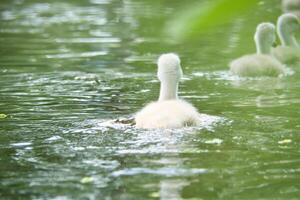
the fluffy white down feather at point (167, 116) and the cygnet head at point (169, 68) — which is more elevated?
the cygnet head at point (169, 68)

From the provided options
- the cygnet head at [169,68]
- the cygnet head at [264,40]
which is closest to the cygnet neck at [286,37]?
the cygnet head at [264,40]

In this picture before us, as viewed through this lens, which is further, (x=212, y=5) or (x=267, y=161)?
(x=267, y=161)

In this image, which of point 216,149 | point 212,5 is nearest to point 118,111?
point 216,149

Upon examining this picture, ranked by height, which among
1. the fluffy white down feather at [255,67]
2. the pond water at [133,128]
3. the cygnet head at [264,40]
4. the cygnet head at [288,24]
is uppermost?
the cygnet head at [288,24]

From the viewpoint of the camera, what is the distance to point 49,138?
772cm

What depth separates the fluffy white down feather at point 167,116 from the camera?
7.77 meters

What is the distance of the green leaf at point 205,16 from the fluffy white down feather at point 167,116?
229 inches

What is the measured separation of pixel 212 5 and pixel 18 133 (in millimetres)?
6412

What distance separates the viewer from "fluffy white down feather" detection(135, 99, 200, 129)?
25.5 feet

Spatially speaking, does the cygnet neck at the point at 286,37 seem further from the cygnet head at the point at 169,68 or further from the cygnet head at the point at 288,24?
the cygnet head at the point at 169,68

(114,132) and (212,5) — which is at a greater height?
(212,5)

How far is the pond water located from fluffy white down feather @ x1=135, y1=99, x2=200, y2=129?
12 cm

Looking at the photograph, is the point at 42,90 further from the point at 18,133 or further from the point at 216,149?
the point at 216,149

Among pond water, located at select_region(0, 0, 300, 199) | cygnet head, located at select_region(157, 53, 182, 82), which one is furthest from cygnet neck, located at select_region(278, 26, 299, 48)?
cygnet head, located at select_region(157, 53, 182, 82)
